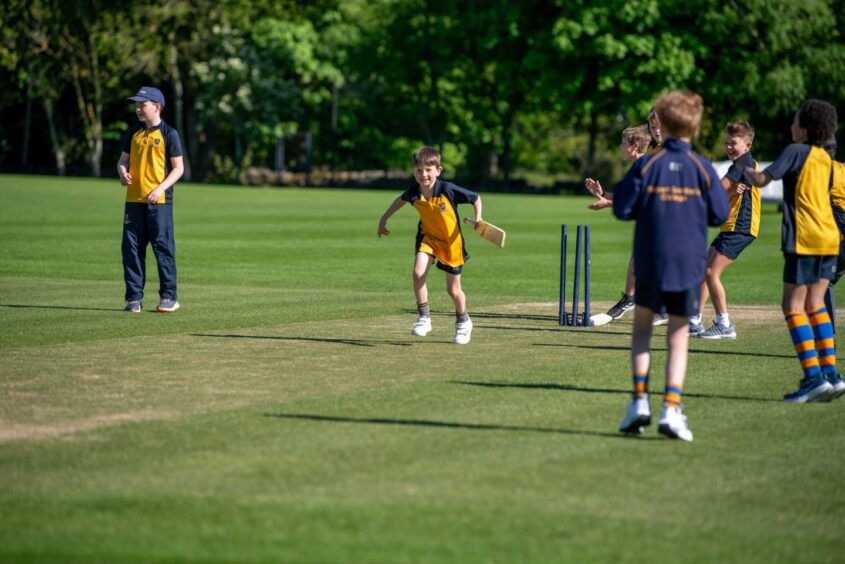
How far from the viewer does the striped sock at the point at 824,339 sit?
8867 mm

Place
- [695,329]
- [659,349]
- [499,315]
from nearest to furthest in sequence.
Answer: [659,349]
[695,329]
[499,315]

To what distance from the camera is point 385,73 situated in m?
70.4

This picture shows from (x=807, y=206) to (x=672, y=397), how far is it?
7.46 feet

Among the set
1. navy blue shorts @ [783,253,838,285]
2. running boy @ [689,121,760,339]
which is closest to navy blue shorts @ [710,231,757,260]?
running boy @ [689,121,760,339]

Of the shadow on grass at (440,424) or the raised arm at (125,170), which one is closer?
the shadow on grass at (440,424)

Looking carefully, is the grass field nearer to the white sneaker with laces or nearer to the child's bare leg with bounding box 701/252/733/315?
the white sneaker with laces

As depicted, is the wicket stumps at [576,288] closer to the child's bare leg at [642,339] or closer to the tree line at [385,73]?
the child's bare leg at [642,339]

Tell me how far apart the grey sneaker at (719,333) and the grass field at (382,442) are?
17.1 inches

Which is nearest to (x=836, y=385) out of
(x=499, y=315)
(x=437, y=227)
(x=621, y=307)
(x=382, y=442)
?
(x=382, y=442)

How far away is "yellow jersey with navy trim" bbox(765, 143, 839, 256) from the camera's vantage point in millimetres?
8766

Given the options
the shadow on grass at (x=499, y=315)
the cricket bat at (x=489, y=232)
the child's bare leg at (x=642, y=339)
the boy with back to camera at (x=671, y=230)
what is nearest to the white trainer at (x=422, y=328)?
the cricket bat at (x=489, y=232)

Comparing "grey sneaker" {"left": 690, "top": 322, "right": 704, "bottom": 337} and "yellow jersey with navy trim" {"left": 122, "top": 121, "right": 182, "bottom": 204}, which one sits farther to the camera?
"yellow jersey with navy trim" {"left": 122, "top": 121, "right": 182, "bottom": 204}

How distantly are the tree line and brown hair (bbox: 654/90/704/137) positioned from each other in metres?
48.3

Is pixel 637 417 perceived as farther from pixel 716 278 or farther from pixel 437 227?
pixel 716 278
